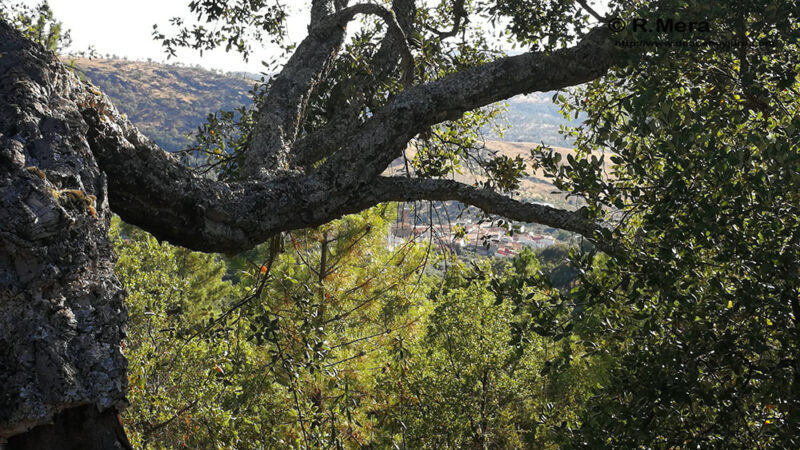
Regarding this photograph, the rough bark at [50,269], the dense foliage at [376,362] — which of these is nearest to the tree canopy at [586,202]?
the rough bark at [50,269]

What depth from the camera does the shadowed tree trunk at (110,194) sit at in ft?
6.00

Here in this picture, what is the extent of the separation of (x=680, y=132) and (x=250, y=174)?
236 centimetres

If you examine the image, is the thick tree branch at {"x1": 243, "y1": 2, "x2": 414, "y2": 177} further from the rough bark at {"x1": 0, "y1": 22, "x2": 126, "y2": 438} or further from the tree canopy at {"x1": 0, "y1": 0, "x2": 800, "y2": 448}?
the rough bark at {"x1": 0, "y1": 22, "x2": 126, "y2": 438}

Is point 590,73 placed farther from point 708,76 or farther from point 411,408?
point 411,408

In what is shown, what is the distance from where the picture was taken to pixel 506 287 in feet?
10.3

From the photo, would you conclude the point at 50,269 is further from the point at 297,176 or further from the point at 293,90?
the point at 293,90

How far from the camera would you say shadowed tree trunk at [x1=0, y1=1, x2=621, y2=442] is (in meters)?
1.83

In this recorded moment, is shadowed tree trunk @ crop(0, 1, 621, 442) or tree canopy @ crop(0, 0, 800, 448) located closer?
shadowed tree trunk @ crop(0, 1, 621, 442)

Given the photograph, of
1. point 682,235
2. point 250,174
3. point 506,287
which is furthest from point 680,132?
point 250,174
